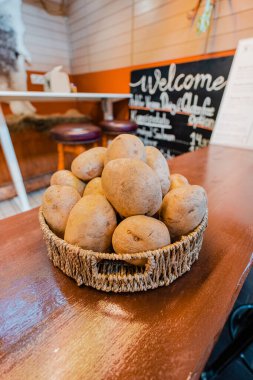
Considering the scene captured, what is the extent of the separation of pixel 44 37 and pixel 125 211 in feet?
12.0

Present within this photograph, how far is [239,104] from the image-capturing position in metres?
1.29

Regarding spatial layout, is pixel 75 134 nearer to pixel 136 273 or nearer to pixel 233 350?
pixel 136 273

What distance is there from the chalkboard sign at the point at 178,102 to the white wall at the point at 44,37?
5.82ft

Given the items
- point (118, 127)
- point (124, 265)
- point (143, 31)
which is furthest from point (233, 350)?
point (143, 31)

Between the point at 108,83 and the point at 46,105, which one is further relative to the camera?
the point at 46,105

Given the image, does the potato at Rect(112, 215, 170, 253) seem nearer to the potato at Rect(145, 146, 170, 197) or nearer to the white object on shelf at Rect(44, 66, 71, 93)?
the potato at Rect(145, 146, 170, 197)

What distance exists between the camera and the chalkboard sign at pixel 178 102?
1459mm

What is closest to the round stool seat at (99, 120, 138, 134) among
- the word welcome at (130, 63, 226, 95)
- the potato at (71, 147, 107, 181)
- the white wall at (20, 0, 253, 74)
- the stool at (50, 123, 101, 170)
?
the stool at (50, 123, 101, 170)

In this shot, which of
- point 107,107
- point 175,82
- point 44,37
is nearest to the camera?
point 175,82

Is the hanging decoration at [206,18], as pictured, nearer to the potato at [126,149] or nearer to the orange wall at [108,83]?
the orange wall at [108,83]

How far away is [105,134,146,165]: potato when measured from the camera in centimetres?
39

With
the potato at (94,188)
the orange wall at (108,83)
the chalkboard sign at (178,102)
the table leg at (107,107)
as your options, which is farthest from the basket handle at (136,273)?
the table leg at (107,107)

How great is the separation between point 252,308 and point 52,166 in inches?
92.4

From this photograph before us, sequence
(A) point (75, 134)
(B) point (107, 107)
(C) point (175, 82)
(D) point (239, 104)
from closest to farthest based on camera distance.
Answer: (D) point (239, 104) < (A) point (75, 134) < (C) point (175, 82) < (B) point (107, 107)
